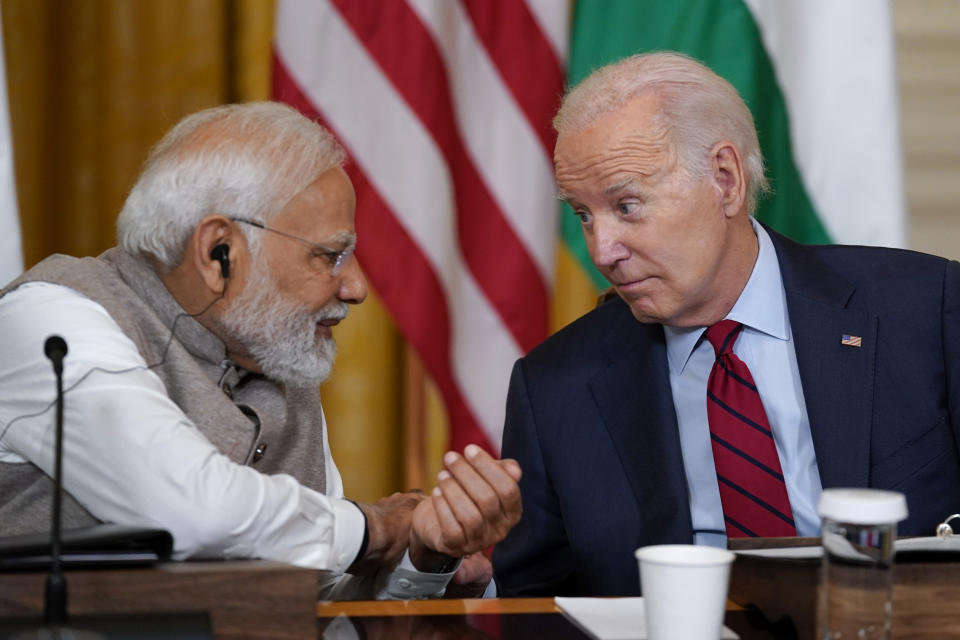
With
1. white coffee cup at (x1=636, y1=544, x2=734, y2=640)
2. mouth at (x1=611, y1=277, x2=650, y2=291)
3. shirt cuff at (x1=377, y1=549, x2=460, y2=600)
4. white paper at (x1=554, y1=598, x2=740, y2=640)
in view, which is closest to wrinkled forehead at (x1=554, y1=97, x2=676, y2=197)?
mouth at (x1=611, y1=277, x2=650, y2=291)

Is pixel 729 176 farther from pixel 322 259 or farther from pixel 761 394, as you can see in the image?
pixel 322 259

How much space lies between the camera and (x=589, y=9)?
3041 mm

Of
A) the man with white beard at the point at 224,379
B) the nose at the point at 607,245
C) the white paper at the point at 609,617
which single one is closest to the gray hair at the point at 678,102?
the nose at the point at 607,245

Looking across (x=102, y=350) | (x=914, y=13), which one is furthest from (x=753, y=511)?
(x=914, y=13)

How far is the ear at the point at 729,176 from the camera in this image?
2.03m

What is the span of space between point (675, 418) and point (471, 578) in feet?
1.48

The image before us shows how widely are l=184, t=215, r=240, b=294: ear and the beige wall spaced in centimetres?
229

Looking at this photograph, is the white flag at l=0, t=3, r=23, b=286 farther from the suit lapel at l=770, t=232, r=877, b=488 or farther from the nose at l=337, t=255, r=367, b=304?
the suit lapel at l=770, t=232, r=877, b=488

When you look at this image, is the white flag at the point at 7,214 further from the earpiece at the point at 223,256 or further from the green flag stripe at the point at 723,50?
the green flag stripe at the point at 723,50

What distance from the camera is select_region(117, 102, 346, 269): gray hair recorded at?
1.81 metres

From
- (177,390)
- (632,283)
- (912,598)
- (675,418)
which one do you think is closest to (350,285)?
(177,390)

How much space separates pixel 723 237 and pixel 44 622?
1.36 metres

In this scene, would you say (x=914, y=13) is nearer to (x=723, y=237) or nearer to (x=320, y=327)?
(x=723, y=237)

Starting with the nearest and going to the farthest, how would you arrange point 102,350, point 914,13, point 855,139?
point 102,350, point 855,139, point 914,13
